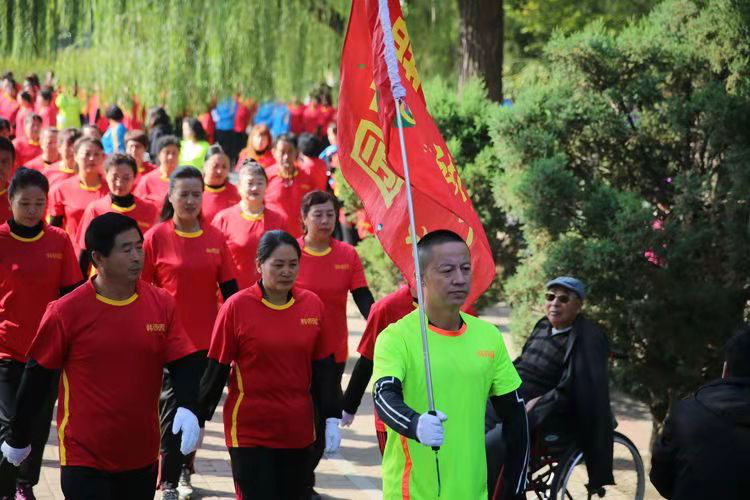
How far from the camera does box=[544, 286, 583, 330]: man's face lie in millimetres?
6906

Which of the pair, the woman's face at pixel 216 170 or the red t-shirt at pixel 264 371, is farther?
the woman's face at pixel 216 170

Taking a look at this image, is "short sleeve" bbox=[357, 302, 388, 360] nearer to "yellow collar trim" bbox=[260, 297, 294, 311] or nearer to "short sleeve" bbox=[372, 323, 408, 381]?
"yellow collar trim" bbox=[260, 297, 294, 311]

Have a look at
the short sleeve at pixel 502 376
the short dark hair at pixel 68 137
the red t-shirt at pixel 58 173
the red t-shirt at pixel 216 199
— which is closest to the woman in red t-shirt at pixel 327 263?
the red t-shirt at pixel 216 199

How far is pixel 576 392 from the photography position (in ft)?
21.9

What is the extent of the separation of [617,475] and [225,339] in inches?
132

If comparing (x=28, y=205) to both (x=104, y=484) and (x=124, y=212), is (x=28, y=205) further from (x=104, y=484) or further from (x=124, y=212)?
(x=104, y=484)

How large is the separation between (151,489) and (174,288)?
7.43ft

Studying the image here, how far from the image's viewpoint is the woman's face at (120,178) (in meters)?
8.80

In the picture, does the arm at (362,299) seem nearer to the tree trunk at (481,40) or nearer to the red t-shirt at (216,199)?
the red t-shirt at (216,199)

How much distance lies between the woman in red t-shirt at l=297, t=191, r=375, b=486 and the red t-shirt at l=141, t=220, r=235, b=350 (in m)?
0.57

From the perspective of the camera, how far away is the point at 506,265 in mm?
11312

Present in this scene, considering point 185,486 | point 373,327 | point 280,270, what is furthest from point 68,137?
point 280,270

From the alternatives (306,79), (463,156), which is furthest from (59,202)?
(306,79)

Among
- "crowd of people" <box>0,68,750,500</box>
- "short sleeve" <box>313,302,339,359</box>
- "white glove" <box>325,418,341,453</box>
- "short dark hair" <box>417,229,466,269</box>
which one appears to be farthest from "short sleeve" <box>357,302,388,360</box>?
"short dark hair" <box>417,229,466,269</box>
